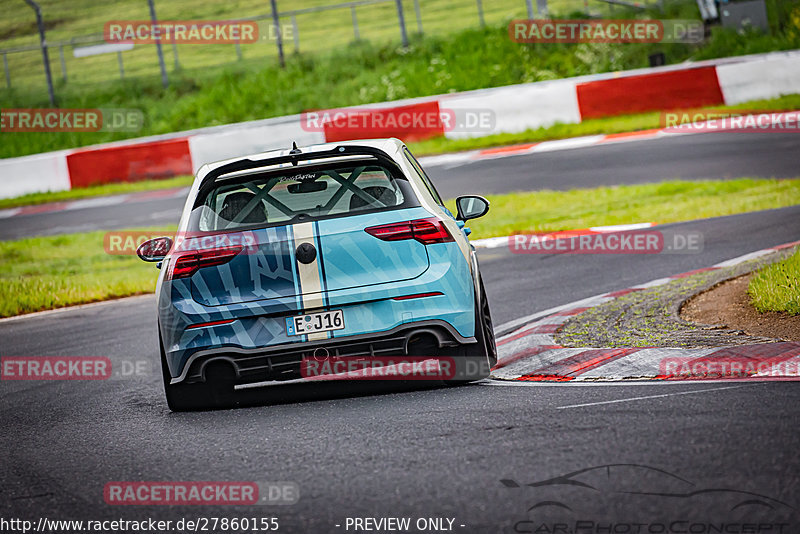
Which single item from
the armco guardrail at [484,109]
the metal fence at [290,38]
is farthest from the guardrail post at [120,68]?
the armco guardrail at [484,109]

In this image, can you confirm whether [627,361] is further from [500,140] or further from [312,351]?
[500,140]

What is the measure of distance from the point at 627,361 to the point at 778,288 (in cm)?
156

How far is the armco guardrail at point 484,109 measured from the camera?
840 inches

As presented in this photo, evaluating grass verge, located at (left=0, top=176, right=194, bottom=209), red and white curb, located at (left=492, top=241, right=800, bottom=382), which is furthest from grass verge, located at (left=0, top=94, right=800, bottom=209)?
Answer: red and white curb, located at (left=492, top=241, right=800, bottom=382)

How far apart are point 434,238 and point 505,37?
975 inches

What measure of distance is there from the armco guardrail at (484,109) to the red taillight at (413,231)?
1579cm

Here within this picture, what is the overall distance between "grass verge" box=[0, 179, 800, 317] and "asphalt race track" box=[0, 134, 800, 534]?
5.09 metres

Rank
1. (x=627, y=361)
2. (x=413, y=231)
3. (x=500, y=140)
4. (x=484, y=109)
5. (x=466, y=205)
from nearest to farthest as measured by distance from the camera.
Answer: (x=413, y=231) → (x=627, y=361) → (x=466, y=205) → (x=500, y=140) → (x=484, y=109)

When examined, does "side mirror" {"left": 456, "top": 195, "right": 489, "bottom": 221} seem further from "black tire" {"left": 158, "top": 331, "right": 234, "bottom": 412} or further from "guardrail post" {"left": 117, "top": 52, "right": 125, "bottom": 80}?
"guardrail post" {"left": 117, "top": 52, "right": 125, "bottom": 80}

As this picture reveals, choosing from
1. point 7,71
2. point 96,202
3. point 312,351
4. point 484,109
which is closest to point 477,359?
point 312,351

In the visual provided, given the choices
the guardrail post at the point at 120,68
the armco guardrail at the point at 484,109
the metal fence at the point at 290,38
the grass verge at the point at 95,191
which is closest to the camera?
the armco guardrail at the point at 484,109

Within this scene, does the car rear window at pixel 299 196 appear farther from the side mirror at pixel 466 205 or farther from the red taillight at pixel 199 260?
the side mirror at pixel 466 205

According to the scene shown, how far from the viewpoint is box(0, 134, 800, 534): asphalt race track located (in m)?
4.43

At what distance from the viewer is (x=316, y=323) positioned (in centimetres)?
663
